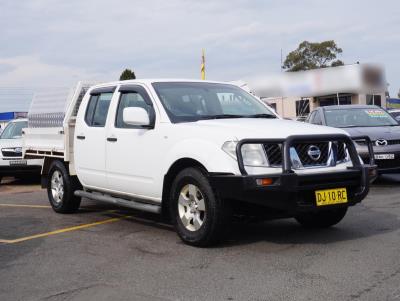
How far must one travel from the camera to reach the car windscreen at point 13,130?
14.5 m

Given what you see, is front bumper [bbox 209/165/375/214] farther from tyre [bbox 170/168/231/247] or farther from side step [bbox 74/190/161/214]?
side step [bbox 74/190/161/214]

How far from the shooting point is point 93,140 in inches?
292

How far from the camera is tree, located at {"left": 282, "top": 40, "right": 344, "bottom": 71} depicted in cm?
5912

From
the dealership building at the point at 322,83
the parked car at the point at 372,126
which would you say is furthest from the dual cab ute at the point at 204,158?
the dealership building at the point at 322,83

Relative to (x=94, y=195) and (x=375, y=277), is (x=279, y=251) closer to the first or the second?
(x=375, y=277)

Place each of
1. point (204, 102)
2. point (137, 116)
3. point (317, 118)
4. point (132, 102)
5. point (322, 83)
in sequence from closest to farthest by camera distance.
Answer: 1. point (137, 116)
2. point (204, 102)
3. point (132, 102)
4. point (317, 118)
5. point (322, 83)

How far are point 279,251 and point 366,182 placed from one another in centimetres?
117

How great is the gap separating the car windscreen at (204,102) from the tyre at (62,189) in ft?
7.82

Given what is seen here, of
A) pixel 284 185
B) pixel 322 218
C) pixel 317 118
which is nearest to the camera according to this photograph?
pixel 284 185

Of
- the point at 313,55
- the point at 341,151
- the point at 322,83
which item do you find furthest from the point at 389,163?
the point at 313,55

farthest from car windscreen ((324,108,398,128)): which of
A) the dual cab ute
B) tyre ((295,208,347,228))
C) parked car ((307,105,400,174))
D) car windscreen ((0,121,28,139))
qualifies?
car windscreen ((0,121,28,139))

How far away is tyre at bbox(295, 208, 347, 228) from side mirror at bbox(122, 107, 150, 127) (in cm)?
209

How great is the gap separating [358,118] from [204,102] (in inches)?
223

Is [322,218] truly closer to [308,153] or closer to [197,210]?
[308,153]
